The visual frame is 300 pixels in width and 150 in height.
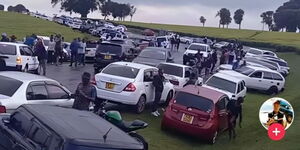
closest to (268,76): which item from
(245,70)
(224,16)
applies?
(245,70)

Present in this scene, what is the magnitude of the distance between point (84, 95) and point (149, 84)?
213 inches

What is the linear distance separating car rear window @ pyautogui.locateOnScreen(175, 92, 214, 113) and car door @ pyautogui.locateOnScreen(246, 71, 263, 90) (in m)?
16.2

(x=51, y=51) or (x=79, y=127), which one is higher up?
(x=79, y=127)

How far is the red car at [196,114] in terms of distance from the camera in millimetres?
14695

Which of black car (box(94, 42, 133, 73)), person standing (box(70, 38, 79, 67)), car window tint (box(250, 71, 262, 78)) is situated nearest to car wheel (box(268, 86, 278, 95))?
car window tint (box(250, 71, 262, 78))

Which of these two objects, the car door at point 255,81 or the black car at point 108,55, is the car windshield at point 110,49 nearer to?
the black car at point 108,55

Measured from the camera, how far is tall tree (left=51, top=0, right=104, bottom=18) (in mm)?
111375

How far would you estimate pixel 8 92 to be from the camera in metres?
10.9

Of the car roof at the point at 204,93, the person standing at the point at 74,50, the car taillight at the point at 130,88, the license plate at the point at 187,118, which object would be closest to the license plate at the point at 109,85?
the car taillight at the point at 130,88

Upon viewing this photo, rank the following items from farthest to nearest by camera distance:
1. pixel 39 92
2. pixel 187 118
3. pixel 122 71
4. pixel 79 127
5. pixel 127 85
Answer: pixel 122 71 → pixel 127 85 → pixel 187 118 → pixel 39 92 → pixel 79 127

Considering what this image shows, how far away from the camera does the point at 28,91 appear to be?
36.7 ft

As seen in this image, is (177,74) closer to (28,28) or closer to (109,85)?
(109,85)

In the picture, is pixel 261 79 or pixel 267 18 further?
pixel 267 18

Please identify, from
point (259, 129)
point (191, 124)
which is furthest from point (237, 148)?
point (259, 129)
